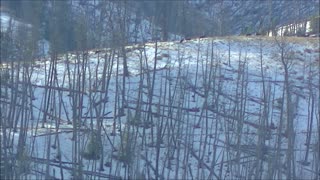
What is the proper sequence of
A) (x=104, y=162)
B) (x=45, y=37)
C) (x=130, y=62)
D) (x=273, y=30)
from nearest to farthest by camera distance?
(x=104, y=162), (x=130, y=62), (x=273, y=30), (x=45, y=37)

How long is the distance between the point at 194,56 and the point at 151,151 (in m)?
4.51

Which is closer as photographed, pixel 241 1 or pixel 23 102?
pixel 23 102

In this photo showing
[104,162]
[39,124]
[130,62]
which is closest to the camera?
[104,162]

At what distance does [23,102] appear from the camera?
14492mm

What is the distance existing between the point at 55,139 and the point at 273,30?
328 inches

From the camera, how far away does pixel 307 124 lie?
52.1ft

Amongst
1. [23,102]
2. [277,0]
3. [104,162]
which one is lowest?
[104,162]

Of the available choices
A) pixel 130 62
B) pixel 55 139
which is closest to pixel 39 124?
pixel 55 139

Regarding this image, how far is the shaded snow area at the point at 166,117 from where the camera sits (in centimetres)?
1388

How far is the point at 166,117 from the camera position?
15.2 meters

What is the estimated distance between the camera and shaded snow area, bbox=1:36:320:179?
45.5 ft

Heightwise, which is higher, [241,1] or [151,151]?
[241,1]

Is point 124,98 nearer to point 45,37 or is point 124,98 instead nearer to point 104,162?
point 104,162

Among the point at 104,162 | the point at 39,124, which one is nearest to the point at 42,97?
the point at 39,124
